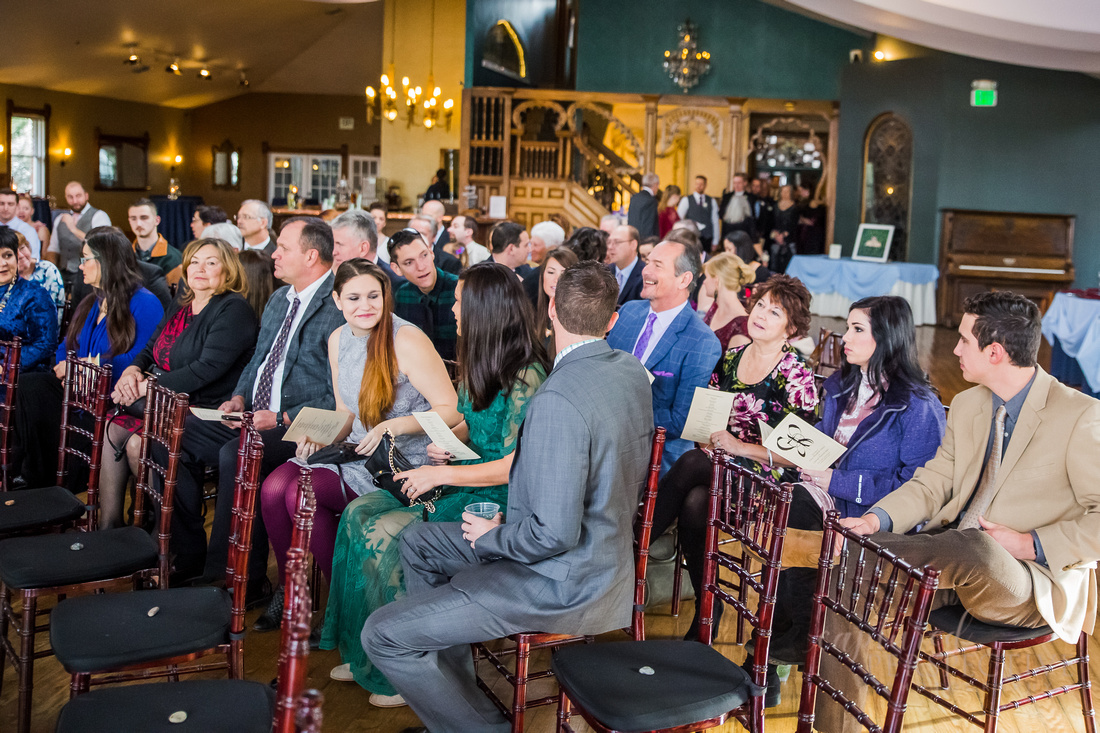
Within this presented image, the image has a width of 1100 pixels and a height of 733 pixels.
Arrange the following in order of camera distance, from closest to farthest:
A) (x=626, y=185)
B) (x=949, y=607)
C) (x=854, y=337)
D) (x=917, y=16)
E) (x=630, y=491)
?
1. (x=630, y=491)
2. (x=949, y=607)
3. (x=854, y=337)
4. (x=917, y=16)
5. (x=626, y=185)

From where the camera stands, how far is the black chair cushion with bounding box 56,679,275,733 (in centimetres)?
184

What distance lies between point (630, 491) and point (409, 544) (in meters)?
0.73

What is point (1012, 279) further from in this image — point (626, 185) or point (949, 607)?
point (949, 607)

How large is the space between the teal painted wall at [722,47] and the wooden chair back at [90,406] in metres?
14.9

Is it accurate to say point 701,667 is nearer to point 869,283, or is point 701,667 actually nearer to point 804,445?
point 804,445

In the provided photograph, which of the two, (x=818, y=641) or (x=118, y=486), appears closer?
(x=818, y=641)

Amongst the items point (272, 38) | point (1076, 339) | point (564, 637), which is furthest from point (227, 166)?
point (564, 637)

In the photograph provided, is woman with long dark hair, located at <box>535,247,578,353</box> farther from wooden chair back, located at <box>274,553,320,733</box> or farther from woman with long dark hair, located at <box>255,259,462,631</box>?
wooden chair back, located at <box>274,553,320,733</box>

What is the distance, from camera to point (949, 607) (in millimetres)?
2717

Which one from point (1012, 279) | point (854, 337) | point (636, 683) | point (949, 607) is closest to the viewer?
point (636, 683)

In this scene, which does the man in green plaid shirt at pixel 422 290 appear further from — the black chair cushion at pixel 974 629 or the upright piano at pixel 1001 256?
the upright piano at pixel 1001 256

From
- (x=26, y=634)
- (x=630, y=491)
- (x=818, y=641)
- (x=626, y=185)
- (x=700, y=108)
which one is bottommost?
(x=26, y=634)

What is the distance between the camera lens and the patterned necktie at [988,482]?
9.10 feet

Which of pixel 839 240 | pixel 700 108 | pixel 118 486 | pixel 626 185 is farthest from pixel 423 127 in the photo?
pixel 118 486
